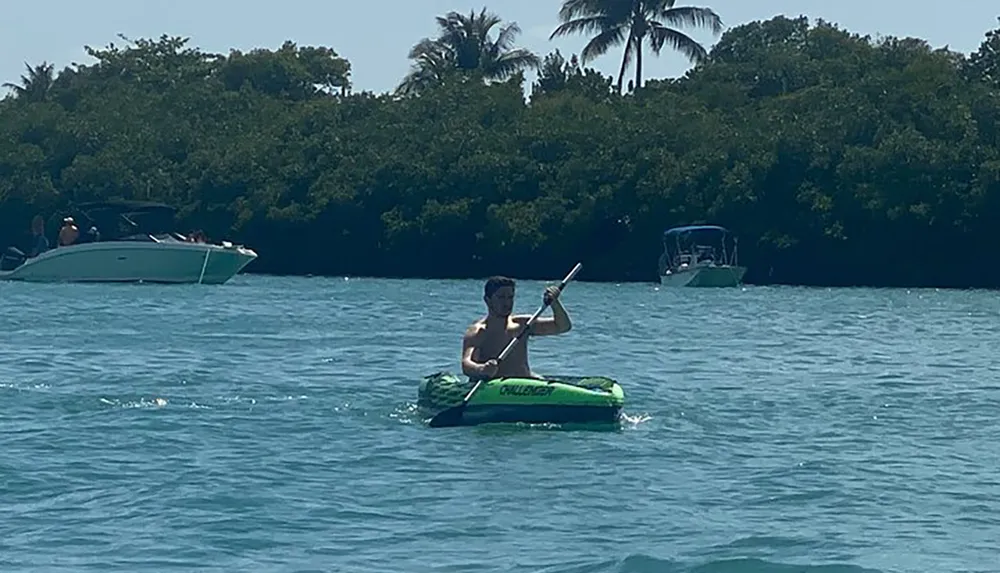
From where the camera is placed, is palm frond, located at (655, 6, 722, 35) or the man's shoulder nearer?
the man's shoulder

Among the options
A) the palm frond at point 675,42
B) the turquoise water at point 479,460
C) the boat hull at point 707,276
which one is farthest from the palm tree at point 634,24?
the turquoise water at point 479,460

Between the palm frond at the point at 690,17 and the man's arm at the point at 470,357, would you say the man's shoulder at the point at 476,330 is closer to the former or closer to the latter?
the man's arm at the point at 470,357

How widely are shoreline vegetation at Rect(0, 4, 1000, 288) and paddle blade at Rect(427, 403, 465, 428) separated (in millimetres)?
40904

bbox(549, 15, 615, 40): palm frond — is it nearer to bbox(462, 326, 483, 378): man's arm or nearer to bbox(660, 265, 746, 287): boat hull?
bbox(660, 265, 746, 287): boat hull

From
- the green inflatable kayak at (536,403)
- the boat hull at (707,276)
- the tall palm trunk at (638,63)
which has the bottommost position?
the green inflatable kayak at (536,403)

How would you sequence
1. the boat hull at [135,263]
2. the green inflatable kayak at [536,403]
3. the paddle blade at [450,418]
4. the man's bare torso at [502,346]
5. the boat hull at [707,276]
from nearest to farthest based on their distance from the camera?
1. the green inflatable kayak at [536,403]
2. the paddle blade at [450,418]
3. the man's bare torso at [502,346]
4. the boat hull at [135,263]
5. the boat hull at [707,276]

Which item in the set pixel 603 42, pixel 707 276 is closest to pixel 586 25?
pixel 603 42

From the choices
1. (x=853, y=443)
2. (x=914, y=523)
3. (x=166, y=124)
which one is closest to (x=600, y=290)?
(x=166, y=124)

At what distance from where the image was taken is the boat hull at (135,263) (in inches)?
1871

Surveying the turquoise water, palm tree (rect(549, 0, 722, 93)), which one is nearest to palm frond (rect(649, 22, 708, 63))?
palm tree (rect(549, 0, 722, 93))

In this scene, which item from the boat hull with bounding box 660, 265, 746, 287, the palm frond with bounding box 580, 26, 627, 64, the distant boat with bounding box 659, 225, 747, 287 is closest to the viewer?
the boat hull with bounding box 660, 265, 746, 287

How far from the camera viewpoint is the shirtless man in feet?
60.6

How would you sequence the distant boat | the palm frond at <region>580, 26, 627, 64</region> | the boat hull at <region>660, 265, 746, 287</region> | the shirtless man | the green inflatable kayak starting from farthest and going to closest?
the palm frond at <region>580, 26, 627, 64</region> → the distant boat → the boat hull at <region>660, 265, 746, 287</region> → the shirtless man → the green inflatable kayak

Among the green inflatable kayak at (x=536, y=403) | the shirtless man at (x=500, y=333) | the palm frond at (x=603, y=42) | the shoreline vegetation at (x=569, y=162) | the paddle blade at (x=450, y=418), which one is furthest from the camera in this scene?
the palm frond at (x=603, y=42)
